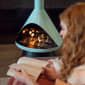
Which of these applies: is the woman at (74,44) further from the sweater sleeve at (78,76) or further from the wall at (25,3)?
the wall at (25,3)

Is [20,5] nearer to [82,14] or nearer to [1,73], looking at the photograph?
[1,73]

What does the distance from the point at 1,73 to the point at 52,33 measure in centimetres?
63

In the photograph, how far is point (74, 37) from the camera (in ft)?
4.92

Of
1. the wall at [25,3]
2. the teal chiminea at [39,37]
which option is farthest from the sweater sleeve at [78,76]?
the wall at [25,3]

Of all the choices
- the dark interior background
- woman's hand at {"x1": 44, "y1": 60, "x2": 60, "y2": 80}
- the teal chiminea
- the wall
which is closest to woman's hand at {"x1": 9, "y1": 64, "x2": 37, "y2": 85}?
woman's hand at {"x1": 44, "y1": 60, "x2": 60, "y2": 80}

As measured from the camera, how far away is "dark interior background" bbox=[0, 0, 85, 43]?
12.5 feet

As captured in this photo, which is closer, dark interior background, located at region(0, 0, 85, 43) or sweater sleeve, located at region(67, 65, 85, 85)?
sweater sleeve, located at region(67, 65, 85, 85)

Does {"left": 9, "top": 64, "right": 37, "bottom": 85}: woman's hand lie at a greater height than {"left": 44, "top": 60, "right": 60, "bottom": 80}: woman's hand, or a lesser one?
greater

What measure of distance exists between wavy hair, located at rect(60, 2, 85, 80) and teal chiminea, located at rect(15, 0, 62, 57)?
1235mm

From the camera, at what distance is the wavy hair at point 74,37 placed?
1.49m

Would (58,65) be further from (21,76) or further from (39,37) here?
(39,37)

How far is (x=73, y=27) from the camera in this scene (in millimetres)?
1490

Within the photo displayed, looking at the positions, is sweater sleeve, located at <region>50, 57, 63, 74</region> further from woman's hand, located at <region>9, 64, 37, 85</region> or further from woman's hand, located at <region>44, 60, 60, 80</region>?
woman's hand, located at <region>9, 64, 37, 85</region>

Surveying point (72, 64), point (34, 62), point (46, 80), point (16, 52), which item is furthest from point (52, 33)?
point (72, 64)
